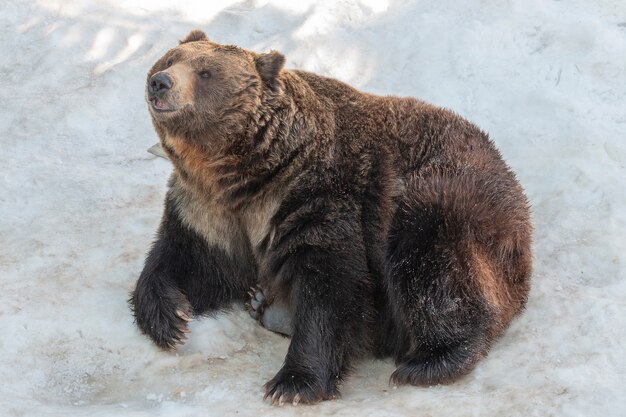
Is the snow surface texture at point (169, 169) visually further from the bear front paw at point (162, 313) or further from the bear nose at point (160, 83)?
the bear nose at point (160, 83)

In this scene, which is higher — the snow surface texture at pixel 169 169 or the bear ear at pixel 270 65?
the bear ear at pixel 270 65

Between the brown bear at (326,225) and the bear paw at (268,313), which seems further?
the bear paw at (268,313)

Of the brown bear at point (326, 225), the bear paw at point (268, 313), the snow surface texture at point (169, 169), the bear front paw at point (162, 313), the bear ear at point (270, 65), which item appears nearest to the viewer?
the snow surface texture at point (169, 169)

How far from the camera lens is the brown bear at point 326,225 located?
5.57 m

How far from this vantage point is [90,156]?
8.26 m

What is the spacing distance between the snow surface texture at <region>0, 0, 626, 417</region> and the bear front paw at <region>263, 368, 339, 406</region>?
107 mm

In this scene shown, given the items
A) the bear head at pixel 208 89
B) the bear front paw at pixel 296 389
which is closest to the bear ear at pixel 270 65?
the bear head at pixel 208 89

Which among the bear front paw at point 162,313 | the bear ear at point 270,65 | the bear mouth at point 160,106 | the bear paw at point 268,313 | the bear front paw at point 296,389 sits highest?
the bear ear at point 270,65

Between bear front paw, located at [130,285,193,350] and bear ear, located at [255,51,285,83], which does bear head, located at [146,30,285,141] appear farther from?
bear front paw, located at [130,285,193,350]

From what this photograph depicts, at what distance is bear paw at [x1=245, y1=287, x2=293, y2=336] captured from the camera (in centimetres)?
620

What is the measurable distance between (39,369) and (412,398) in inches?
91.8

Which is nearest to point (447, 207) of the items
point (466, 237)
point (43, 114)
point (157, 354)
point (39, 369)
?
point (466, 237)

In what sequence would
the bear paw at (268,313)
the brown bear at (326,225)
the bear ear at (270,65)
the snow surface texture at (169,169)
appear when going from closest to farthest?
the snow surface texture at (169,169) → the brown bear at (326,225) → the bear ear at (270,65) → the bear paw at (268,313)

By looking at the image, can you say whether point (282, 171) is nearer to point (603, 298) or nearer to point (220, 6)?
→ point (603, 298)
